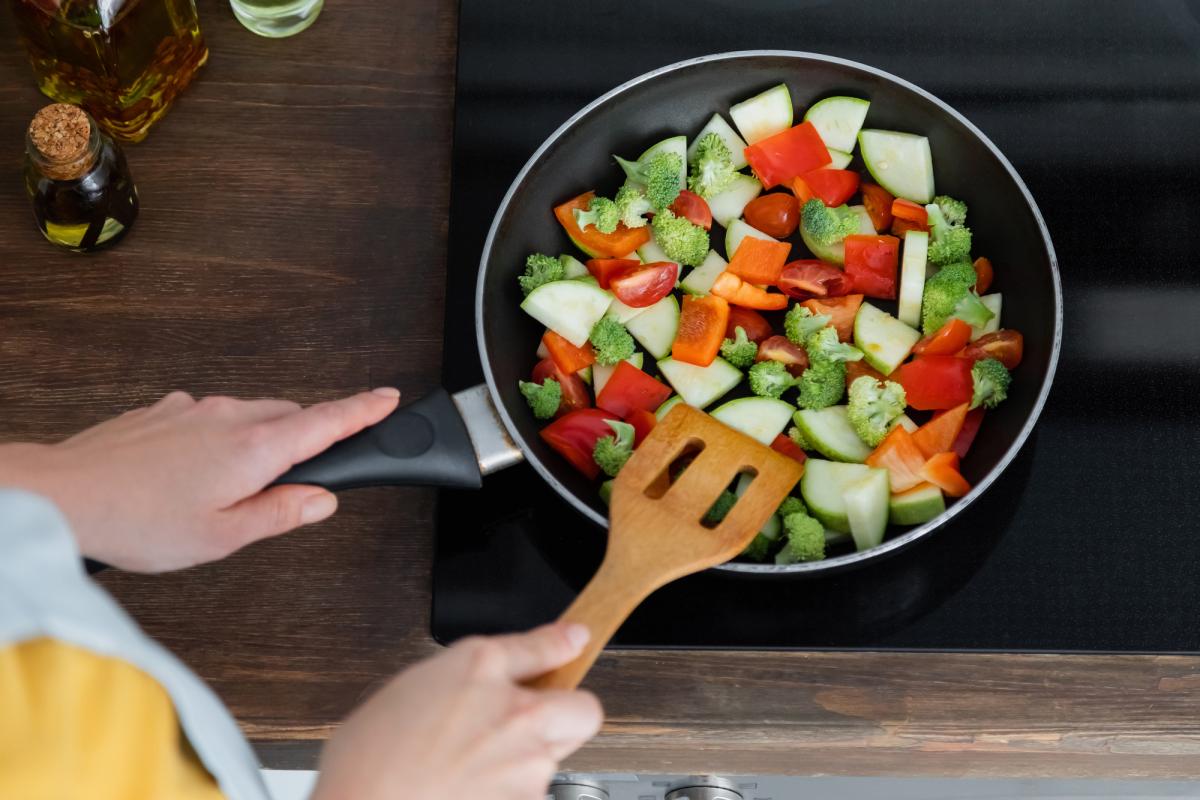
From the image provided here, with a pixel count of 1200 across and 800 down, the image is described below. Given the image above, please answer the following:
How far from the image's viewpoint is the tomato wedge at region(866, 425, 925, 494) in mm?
1061

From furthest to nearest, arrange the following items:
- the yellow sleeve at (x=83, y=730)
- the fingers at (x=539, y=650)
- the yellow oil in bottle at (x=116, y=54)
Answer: the yellow oil in bottle at (x=116, y=54) < the fingers at (x=539, y=650) < the yellow sleeve at (x=83, y=730)

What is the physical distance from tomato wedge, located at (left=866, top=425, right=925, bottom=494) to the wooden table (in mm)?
162

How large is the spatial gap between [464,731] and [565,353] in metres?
0.49

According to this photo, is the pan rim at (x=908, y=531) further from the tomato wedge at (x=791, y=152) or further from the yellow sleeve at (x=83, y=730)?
the yellow sleeve at (x=83, y=730)

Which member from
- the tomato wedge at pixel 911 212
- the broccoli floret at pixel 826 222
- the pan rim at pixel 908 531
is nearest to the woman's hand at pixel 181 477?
the pan rim at pixel 908 531

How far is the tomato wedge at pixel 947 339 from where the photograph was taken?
113cm

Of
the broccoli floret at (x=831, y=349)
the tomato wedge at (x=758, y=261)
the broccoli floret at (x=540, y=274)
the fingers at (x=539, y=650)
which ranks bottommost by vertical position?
the broccoli floret at (x=540, y=274)

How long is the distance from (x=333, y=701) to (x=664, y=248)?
0.55 metres

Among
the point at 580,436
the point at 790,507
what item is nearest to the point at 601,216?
the point at 580,436

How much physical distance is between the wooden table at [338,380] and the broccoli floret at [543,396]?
0.11 m

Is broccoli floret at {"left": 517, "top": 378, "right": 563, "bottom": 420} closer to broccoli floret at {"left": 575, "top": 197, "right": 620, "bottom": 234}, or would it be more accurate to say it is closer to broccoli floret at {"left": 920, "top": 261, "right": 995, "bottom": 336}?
broccoli floret at {"left": 575, "top": 197, "right": 620, "bottom": 234}

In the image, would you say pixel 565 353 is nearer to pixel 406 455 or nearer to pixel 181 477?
pixel 406 455

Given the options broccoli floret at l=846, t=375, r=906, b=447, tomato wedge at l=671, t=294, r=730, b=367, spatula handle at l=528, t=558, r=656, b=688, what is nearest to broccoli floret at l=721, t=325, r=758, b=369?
tomato wedge at l=671, t=294, r=730, b=367

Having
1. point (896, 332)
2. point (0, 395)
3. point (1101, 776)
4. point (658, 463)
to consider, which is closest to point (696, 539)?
point (658, 463)
